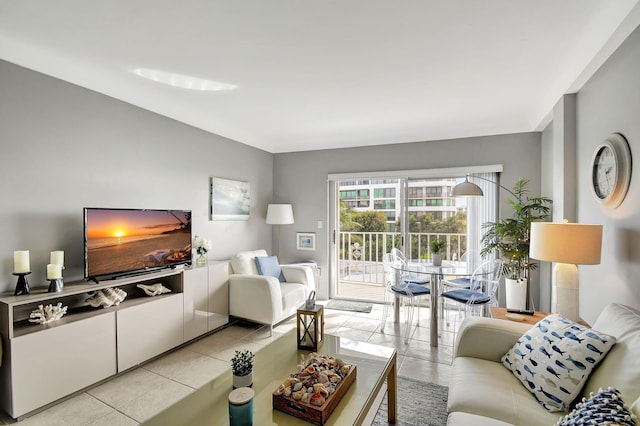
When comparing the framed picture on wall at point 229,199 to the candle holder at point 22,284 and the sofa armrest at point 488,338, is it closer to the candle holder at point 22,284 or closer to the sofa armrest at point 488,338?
the candle holder at point 22,284

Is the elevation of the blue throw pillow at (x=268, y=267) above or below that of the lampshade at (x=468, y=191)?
below

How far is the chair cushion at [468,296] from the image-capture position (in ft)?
10.1

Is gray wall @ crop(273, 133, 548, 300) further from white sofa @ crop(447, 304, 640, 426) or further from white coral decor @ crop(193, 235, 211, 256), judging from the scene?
white sofa @ crop(447, 304, 640, 426)

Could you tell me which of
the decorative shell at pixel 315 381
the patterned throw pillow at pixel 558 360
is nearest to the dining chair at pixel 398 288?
the patterned throw pillow at pixel 558 360

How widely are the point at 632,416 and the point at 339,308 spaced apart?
3.58 metres

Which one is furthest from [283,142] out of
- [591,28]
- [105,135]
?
[591,28]

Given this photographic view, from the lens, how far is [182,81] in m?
2.79

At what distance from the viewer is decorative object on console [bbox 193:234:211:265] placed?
3.53m

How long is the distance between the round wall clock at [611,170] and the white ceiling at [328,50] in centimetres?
61

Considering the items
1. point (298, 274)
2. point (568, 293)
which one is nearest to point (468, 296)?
point (568, 293)

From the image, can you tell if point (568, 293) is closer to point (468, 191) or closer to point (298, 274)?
point (468, 191)

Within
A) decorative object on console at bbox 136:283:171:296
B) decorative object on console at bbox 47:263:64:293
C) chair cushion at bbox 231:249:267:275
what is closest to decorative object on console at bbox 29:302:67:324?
decorative object on console at bbox 47:263:64:293

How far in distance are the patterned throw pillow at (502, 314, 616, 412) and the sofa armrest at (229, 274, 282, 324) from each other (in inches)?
92.1

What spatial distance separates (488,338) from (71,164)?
3400 millimetres
